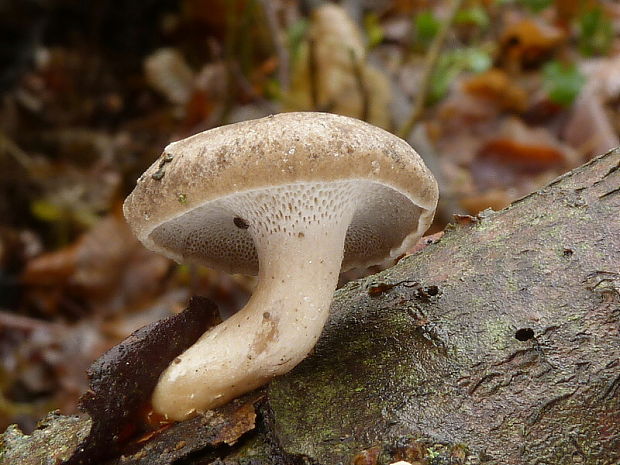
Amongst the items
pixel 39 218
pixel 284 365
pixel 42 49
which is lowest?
pixel 284 365

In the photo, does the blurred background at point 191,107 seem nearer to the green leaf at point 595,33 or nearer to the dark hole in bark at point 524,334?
the green leaf at point 595,33

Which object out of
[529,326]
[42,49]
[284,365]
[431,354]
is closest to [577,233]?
[529,326]

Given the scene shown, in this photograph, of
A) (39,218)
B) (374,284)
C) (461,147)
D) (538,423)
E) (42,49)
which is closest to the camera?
(538,423)

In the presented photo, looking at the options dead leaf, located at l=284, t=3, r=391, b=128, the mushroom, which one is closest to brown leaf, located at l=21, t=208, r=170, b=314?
dead leaf, located at l=284, t=3, r=391, b=128

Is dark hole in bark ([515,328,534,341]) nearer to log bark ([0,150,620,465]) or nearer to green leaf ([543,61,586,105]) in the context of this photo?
log bark ([0,150,620,465])

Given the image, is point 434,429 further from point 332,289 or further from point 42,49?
point 42,49

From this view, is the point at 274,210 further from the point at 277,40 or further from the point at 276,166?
the point at 277,40

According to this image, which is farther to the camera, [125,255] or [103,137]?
[103,137]

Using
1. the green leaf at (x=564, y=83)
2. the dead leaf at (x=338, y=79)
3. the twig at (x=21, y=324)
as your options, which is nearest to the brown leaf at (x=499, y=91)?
the green leaf at (x=564, y=83)
